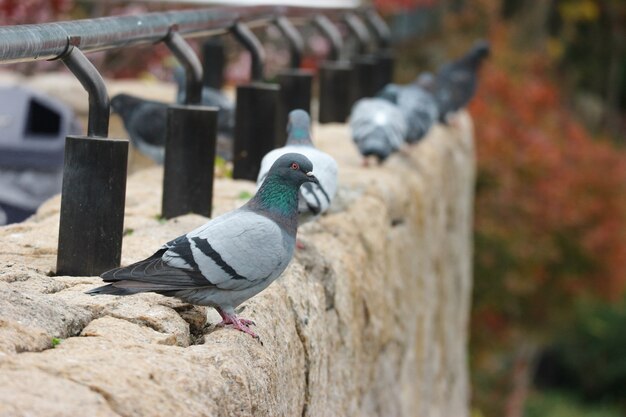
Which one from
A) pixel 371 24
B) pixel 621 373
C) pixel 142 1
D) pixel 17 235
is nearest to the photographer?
pixel 17 235

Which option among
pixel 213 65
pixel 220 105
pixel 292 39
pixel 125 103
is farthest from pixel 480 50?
pixel 125 103

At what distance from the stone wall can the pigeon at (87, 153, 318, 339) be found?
0.31ft

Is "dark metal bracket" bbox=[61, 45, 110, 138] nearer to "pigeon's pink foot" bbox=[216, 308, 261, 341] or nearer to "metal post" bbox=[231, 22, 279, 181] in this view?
"pigeon's pink foot" bbox=[216, 308, 261, 341]

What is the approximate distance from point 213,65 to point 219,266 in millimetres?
4926

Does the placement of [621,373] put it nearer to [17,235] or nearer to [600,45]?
[600,45]

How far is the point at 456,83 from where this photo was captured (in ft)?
36.9

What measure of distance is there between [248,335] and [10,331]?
815 millimetres

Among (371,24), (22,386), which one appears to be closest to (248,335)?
Result: (22,386)

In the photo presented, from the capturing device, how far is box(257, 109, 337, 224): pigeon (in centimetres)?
455

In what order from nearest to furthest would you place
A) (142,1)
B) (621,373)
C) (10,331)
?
(10,331) → (142,1) → (621,373)

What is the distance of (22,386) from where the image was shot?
2.47 metres

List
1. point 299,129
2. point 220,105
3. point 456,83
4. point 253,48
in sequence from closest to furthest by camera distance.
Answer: point 299,129 < point 253,48 < point 220,105 < point 456,83

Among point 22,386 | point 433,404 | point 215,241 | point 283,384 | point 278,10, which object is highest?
point 278,10

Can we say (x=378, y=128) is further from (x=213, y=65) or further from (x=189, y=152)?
(x=189, y=152)
